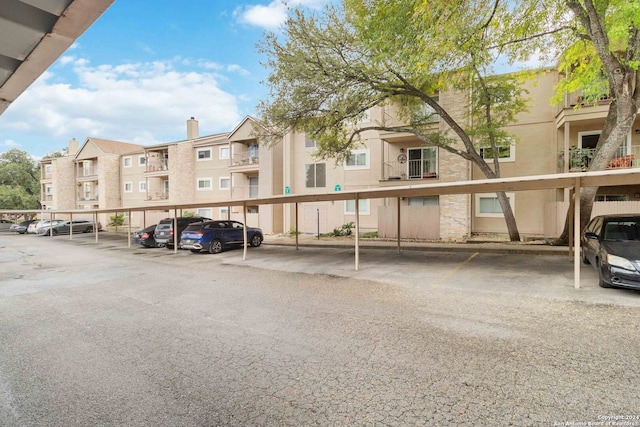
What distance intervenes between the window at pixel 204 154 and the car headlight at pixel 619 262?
93.7 feet

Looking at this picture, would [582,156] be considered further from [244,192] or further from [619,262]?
[244,192]

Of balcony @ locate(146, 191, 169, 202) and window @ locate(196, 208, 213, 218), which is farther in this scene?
balcony @ locate(146, 191, 169, 202)

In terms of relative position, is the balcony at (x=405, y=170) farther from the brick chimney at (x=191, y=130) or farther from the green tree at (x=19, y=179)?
the green tree at (x=19, y=179)

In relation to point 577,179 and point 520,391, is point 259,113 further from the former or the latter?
point 520,391

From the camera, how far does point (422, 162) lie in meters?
18.9

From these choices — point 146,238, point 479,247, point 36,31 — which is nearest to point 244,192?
point 146,238

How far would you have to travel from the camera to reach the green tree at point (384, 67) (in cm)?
906

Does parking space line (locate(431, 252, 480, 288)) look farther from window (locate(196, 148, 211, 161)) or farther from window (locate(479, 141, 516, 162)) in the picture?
window (locate(196, 148, 211, 161))

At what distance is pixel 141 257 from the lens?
14.6m

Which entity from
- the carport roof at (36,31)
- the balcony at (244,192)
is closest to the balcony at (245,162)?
the balcony at (244,192)

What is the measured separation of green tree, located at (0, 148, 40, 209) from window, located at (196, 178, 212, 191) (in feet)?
126

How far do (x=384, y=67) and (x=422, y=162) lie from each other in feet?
26.2

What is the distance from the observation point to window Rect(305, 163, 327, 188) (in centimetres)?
2248

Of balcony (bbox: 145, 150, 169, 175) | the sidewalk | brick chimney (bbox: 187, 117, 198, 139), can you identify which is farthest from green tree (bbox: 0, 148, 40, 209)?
the sidewalk
